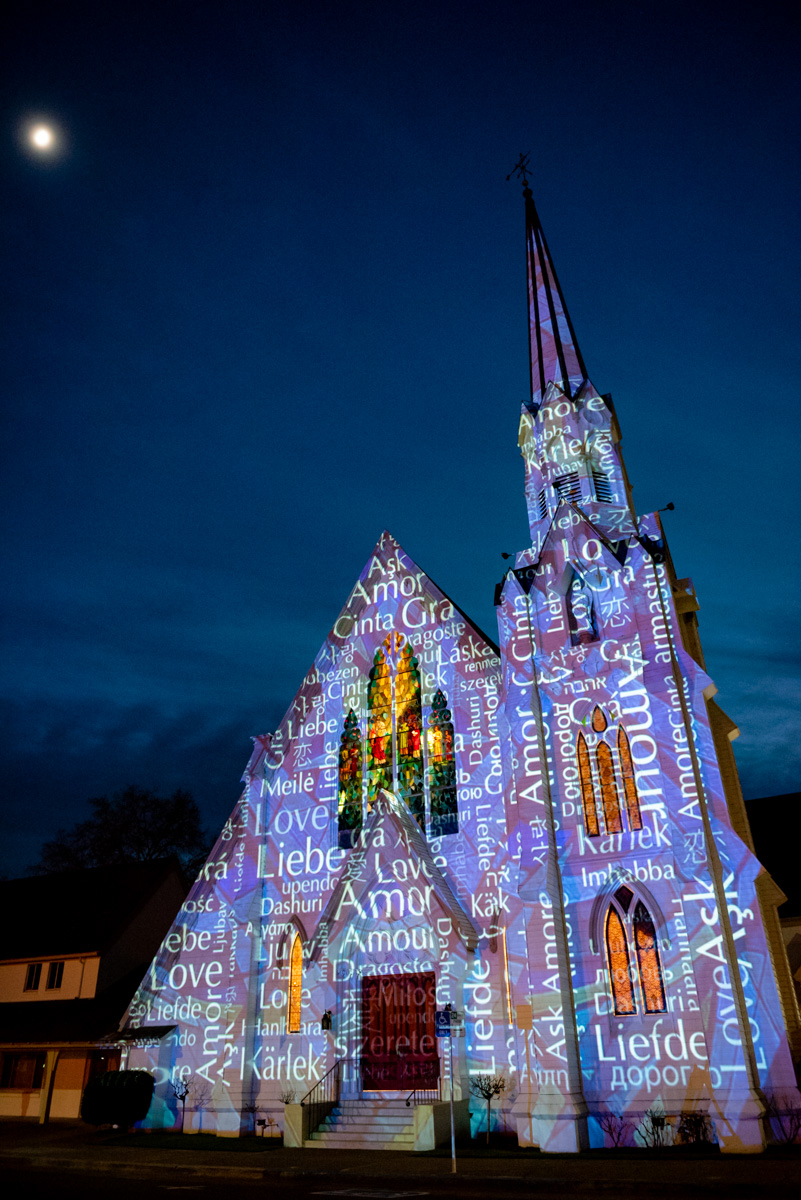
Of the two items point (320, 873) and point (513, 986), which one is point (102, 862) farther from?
point (513, 986)

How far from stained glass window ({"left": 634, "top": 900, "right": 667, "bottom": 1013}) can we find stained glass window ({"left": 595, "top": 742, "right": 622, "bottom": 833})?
1.69m

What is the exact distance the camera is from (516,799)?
1878cm

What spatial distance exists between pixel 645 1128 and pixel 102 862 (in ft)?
111

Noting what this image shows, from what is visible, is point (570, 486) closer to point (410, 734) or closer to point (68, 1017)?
point (410, 734)

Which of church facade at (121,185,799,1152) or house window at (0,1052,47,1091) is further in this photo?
house window at (0,1052,47,1091)

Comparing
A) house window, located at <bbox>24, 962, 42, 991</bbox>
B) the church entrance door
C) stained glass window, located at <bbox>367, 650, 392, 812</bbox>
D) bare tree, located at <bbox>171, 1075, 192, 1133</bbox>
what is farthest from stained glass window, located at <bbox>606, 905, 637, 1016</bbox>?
house window, located at <bbox>24, 962, 42, 991</bbox>

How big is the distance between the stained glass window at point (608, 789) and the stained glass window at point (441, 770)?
3749 millimetres

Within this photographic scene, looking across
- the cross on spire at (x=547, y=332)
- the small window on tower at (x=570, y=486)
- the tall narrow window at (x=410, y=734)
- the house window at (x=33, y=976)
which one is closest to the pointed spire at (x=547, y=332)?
the cross on spire at (x=547, y=332)

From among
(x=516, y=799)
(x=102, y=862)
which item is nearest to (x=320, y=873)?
(x=516, y=799)

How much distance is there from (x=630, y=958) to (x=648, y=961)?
1.18 ft

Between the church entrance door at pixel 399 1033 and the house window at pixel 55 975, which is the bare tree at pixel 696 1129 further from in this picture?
the house window at pixel 55 975

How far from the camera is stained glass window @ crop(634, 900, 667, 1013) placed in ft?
53.8

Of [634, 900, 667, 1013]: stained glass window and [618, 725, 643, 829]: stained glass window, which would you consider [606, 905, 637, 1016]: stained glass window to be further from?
[618, 725, 643, 829]: stained glass window

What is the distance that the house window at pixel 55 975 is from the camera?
2961 cm
